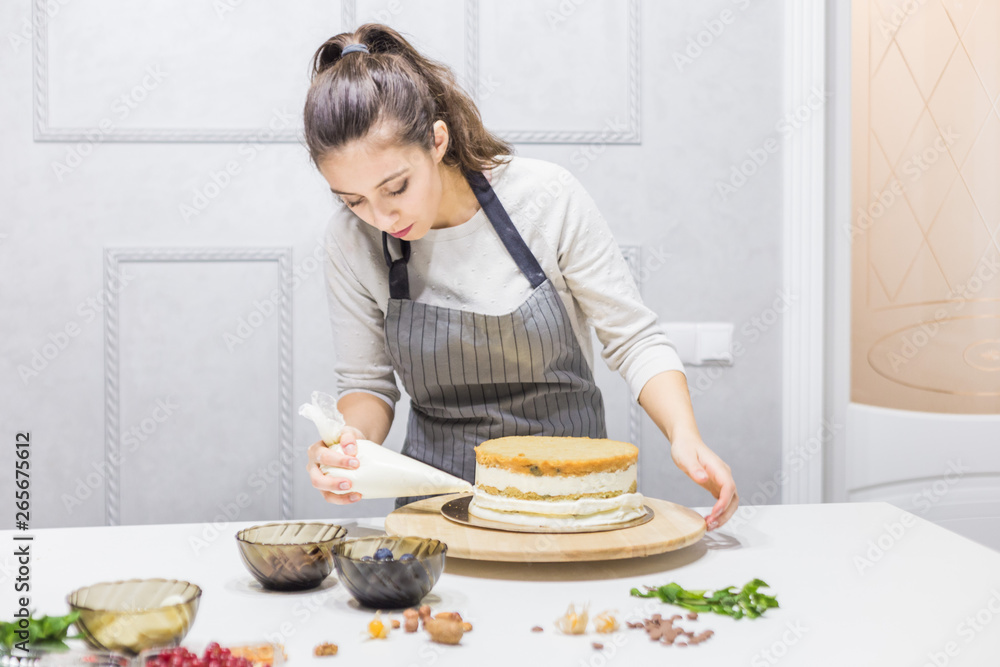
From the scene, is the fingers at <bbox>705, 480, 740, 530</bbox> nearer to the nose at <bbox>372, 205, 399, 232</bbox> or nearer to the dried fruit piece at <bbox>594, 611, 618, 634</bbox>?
the dried fruit piece at <bbox>594, 611, 618, 634</bbox>

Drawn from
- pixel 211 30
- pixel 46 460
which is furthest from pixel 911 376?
pixel 46 460

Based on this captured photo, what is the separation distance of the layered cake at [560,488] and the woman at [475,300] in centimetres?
22

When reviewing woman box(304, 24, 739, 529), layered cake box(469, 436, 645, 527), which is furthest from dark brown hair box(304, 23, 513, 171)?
layered cake box(469, 436, 645, 527)

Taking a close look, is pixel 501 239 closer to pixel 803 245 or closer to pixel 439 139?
pixel 439 139

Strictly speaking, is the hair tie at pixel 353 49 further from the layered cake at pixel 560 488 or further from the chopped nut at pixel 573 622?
the chopped nut at pixel 573 622

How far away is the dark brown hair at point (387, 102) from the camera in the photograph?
4.32 ft

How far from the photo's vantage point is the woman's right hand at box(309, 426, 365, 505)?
4.03 ft

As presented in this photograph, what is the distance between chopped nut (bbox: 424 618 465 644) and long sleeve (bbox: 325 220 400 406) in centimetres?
82

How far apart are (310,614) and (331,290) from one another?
0.78 m

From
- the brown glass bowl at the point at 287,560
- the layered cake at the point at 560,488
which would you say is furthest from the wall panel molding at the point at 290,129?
the brown glass bowl at the point at 287,560

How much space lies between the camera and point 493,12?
224cm

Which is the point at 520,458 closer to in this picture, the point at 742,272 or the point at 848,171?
the point at 742,272

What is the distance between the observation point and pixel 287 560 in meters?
0.99

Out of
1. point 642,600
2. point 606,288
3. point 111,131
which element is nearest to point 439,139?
point 606,288
